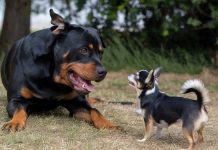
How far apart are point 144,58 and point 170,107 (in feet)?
19.7

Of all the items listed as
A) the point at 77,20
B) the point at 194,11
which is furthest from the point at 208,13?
the point at 77,20

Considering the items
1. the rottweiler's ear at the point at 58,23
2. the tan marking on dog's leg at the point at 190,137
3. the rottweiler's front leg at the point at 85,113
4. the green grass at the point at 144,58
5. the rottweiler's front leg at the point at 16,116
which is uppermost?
the rottweiler's ear at the point at 58,23

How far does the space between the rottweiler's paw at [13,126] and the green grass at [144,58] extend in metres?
5.35

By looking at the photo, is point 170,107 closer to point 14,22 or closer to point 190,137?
point 190,137

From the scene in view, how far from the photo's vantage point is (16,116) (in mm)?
5203

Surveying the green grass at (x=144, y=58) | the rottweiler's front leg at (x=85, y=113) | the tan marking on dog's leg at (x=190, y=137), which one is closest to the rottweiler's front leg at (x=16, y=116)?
the rottweiler's front leg at (x=85, y=113)

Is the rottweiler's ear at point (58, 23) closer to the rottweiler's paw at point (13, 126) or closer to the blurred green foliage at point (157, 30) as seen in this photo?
the rottweiler's paw at point (13, 126)

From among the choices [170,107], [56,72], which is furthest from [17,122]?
[170,107]

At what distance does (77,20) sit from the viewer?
11.6 m

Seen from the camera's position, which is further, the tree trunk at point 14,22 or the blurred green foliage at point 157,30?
the tree trunk at point 14,22

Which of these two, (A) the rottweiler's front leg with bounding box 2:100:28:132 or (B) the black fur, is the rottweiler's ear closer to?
(B) the black fur

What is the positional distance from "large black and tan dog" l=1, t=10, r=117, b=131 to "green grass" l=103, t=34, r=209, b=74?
470 cm

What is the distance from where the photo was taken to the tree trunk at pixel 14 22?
37.2 ft

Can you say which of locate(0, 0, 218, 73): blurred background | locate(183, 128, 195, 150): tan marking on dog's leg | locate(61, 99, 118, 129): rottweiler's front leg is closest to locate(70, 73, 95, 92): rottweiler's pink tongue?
locate(61, 99, 118, 129): rottweiler's front leg
